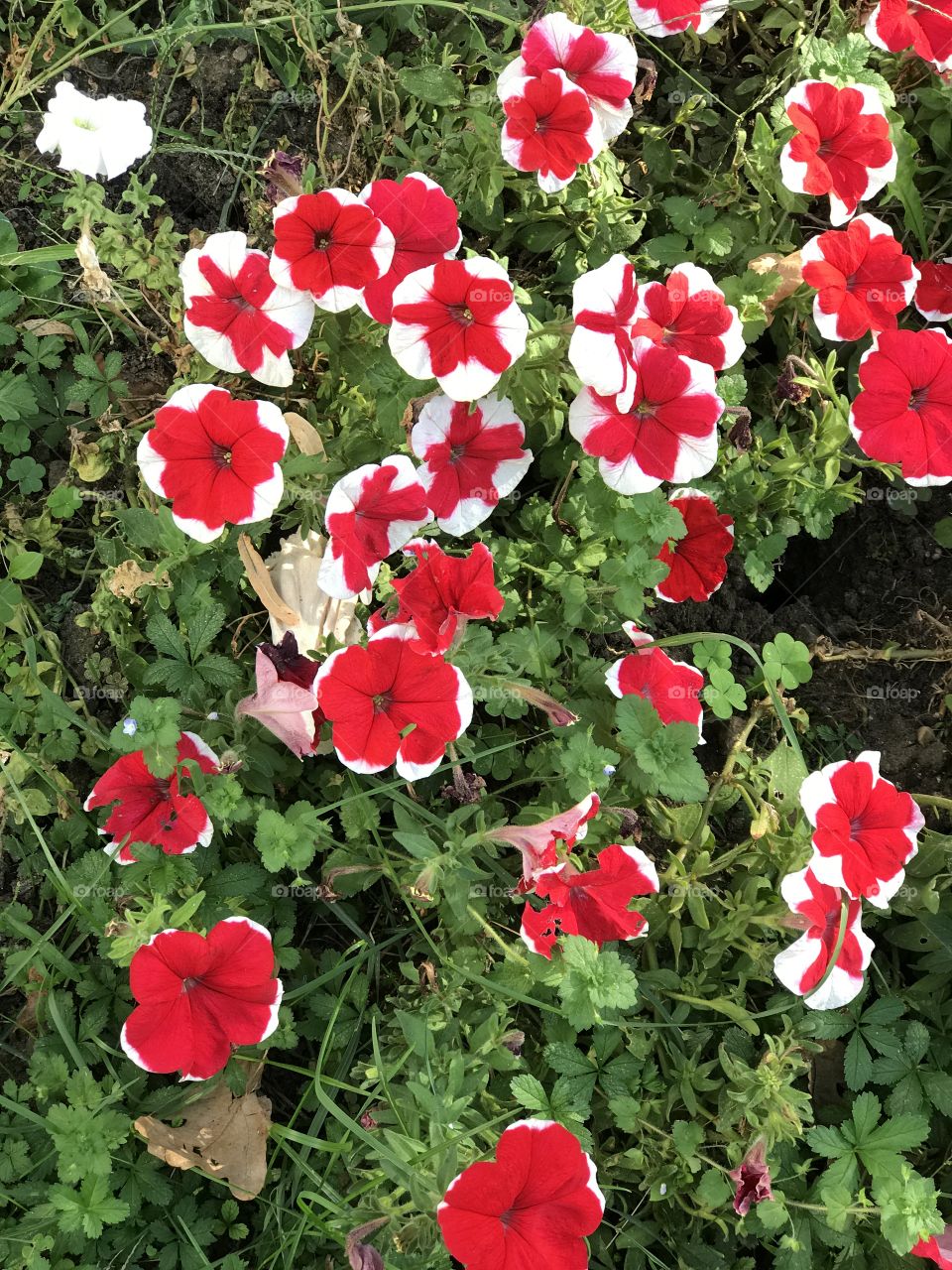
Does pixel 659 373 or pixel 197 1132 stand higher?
pixel 659 373

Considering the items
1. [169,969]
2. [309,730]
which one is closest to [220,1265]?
[169,969]

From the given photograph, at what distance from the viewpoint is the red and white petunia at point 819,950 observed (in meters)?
1.93

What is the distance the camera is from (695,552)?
2.27 metres

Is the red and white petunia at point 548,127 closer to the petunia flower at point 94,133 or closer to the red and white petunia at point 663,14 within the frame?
the red and white petunia at point 663,14

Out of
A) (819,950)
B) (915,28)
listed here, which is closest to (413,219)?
(915,28)

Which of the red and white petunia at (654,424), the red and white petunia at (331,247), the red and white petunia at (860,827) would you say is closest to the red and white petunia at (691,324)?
the red and white petunia at (654,424)

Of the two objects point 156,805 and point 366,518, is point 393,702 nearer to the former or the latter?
point 366,518

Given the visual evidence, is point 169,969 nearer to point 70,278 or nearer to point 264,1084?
point 264,1084

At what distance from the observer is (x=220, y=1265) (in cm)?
205

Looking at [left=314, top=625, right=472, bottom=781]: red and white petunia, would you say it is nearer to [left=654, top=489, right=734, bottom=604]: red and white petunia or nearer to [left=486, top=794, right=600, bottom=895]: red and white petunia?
[left=486, top=794, right=600, bottom=895]: red and white petunia

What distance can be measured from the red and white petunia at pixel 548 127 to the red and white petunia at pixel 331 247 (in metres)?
0.36

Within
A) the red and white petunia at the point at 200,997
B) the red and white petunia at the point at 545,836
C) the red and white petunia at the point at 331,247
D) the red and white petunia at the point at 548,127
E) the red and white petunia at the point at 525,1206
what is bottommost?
the red and white petunia at the point at 200,997

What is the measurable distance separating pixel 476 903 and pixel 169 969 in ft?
2.01

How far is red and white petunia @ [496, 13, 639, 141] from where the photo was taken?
2.10 metres
